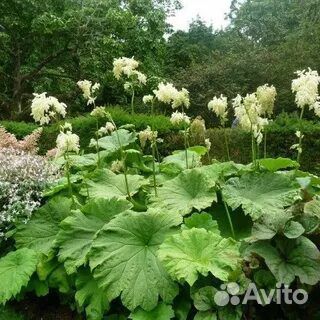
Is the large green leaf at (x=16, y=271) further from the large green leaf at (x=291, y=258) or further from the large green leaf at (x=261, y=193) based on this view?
the large green leaf at (x=291, y=258)

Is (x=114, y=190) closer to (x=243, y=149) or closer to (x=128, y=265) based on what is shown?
(x=128, y=265)

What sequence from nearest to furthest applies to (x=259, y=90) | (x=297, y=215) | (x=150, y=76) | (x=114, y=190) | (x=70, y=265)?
(x=297, y=215) < (x=70, y=265) < (x=259, y=90) < (x=114, y=190) < (x=150, y=76)

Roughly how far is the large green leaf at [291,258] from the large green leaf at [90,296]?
1033 mm

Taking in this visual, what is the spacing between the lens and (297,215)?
275 cm

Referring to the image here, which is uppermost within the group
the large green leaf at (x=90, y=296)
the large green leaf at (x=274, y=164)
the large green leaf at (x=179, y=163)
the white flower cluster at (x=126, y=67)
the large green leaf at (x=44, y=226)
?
the white flower cluster at (x=126, y=67)

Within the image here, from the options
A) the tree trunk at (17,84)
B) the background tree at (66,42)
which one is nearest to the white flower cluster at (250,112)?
the background tree at (66,42)

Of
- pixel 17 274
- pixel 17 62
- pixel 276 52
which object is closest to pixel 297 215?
pixel 17 274

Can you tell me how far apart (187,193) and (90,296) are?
1027 millimetres

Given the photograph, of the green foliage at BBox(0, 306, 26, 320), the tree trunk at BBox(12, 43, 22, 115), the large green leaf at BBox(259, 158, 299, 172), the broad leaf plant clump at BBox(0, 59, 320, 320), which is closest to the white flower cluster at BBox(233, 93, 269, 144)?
the broad leaf plant clump at BBox(0, 59, 320, 320)

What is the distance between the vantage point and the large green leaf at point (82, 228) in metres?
3.26

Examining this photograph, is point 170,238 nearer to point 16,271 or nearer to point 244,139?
point 16,271

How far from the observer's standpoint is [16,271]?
3.37 meters

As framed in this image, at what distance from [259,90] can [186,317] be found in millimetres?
1687

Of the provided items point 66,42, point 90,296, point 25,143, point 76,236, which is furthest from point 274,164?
point 66,42
